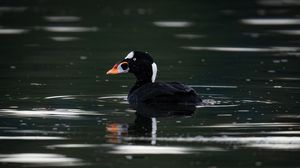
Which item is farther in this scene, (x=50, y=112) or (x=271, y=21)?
(x=271, y=21)

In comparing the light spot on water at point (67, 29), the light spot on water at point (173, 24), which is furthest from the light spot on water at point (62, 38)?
the light spot on water at point (173, 24)

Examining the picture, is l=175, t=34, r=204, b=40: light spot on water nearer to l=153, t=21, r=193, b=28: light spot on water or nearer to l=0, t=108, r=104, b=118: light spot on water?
l=153, t=21, r=193, b=28: light spot on water

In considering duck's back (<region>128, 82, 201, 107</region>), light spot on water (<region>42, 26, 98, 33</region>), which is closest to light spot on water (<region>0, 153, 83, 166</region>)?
duck's back (<region>128, 82, 201, 107</region>)

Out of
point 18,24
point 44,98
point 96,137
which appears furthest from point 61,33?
point 96,137

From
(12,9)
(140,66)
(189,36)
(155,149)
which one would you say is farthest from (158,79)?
(12,9)

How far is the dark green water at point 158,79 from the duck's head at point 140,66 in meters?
0.43

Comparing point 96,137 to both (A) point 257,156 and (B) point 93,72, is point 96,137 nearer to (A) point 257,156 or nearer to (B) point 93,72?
(A) point 257,156

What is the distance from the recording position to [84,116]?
13227 mm

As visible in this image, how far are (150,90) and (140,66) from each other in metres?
1.32

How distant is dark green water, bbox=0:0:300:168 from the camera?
10742 millimetres

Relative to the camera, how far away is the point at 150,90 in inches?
574

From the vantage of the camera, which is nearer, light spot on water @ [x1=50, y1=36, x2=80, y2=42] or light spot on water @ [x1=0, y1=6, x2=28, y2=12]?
light spot on water @ [x1=50, y1=36, x2=80, y2=42]

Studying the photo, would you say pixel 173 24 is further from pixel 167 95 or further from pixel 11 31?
pixel 167 95

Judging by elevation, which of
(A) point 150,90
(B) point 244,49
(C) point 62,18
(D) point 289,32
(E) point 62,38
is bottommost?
(A) point 150,90
